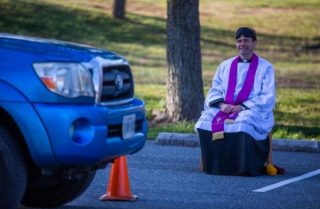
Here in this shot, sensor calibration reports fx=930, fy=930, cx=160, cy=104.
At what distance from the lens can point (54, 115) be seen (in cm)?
595

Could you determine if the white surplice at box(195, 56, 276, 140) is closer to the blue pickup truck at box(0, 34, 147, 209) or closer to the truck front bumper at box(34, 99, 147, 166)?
the blue pickup truck at box(0, 34, 147, 209)

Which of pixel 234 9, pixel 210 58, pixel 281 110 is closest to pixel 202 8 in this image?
pixel 234 9

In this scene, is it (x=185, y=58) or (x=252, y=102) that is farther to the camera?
(x=185, y=58)

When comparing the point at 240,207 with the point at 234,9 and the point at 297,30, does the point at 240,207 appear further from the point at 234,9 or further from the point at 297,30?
the point at 234,9

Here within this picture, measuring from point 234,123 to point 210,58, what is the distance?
62.3 feet

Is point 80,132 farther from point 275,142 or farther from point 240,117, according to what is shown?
point 275,142

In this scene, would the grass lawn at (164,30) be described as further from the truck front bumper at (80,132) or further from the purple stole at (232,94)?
the truck front bumper at (80,132)

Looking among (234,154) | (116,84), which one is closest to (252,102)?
(234,154)

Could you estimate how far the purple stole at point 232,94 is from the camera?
9.07m

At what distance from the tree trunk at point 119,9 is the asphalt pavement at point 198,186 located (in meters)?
24.7

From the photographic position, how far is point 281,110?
48.2 feet

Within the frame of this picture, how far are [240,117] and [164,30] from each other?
24.9m

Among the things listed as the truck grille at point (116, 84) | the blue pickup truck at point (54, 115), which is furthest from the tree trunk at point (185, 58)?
the blue pickup truck at point (54, 115)

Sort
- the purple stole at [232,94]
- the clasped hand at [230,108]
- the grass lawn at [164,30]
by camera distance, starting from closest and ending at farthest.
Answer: the purple stole at [232,94] < the clasped hand at [230,108] < the grass lawn at [164,30]
